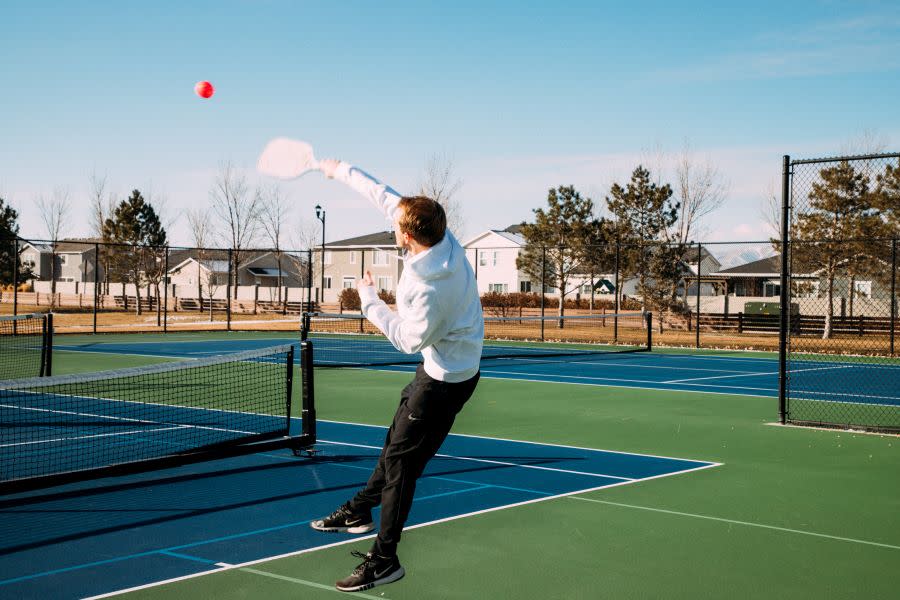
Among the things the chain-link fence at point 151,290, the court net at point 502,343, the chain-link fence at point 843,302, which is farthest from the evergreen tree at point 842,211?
the chain-link fence at point 151,290

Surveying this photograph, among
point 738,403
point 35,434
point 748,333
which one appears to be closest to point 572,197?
point 748,333

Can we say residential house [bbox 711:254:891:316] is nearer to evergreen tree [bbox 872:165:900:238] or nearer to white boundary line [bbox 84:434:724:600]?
evergreen tree [bbox 872:165:900:238]

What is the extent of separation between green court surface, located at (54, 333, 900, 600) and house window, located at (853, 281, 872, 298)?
60.0 feet

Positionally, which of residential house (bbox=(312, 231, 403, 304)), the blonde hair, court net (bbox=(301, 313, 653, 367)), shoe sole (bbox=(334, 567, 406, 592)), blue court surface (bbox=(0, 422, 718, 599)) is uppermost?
residential house (bbox=(312, 231, 403, 304))

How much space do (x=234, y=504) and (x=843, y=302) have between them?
26654mm

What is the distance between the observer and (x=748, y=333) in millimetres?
36625

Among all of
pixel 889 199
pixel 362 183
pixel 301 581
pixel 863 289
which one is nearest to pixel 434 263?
pixel 362 183

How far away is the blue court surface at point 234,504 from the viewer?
18.5 feet

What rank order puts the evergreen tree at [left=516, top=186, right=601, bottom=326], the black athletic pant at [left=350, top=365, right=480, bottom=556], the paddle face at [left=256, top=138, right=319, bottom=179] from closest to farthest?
the black athletic pant at [left=350, top=365, right=480, bottom=556], the paddle face at [left=256, top=138, right=319, bottom=179], the evergreen tree at [left=516, top=186, right=601, bottom=326]

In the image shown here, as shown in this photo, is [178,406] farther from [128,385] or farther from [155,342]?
[155,342]

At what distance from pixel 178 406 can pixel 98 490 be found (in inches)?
218

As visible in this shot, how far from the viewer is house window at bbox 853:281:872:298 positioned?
28219 millimetres

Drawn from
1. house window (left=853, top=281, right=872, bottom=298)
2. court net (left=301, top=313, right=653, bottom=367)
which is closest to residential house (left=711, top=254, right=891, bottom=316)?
house window (left=853, top=281, right=872, bottom=298)

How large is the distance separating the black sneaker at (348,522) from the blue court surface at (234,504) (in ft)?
0.50
